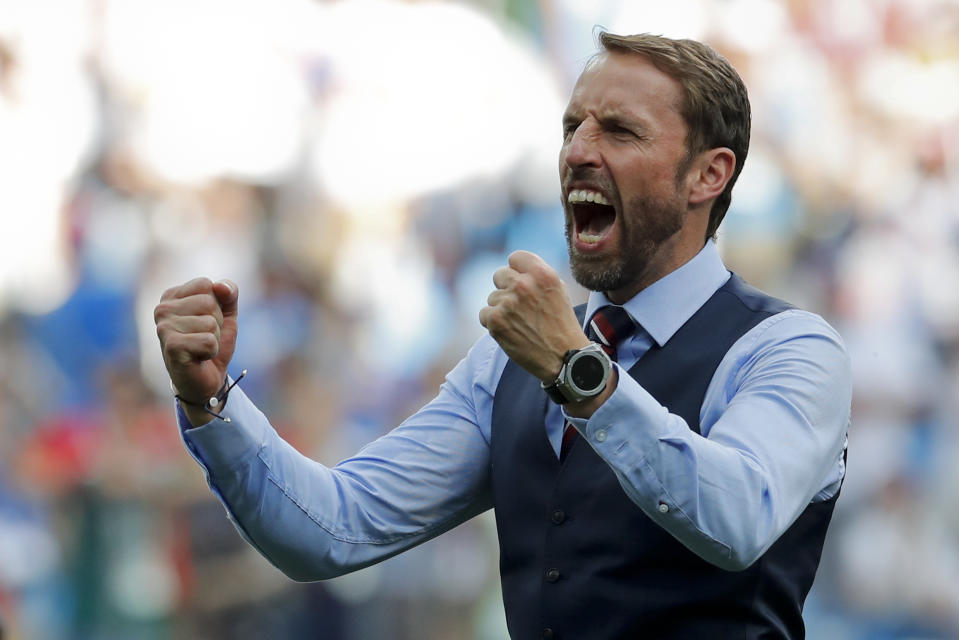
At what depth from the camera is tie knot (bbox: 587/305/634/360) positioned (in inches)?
91.0

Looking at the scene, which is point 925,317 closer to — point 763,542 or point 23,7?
point 23,7

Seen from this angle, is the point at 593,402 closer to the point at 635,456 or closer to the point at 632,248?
the point at 635,456

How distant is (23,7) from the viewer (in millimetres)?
6027

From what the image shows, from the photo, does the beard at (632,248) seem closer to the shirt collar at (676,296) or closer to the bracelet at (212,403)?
the shirt collar at (676,296)

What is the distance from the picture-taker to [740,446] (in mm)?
1892

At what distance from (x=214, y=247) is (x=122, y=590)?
1457 mm

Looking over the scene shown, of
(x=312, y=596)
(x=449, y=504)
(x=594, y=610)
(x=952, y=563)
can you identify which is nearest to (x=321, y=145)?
(x=312, y=596)

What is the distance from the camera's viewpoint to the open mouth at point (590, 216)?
93.7 inches

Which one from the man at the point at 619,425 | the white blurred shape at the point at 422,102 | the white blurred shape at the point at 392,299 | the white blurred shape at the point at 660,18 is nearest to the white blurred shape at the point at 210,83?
the white blurred shape at the point at 422,102

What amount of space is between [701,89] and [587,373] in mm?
755

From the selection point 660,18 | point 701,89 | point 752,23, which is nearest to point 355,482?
point 701,89

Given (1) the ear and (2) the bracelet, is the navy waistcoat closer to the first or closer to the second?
(1) the ear

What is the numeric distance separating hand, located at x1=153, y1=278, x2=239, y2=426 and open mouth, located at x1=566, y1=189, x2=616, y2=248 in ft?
2.10

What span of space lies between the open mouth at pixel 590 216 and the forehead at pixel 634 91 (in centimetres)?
14
